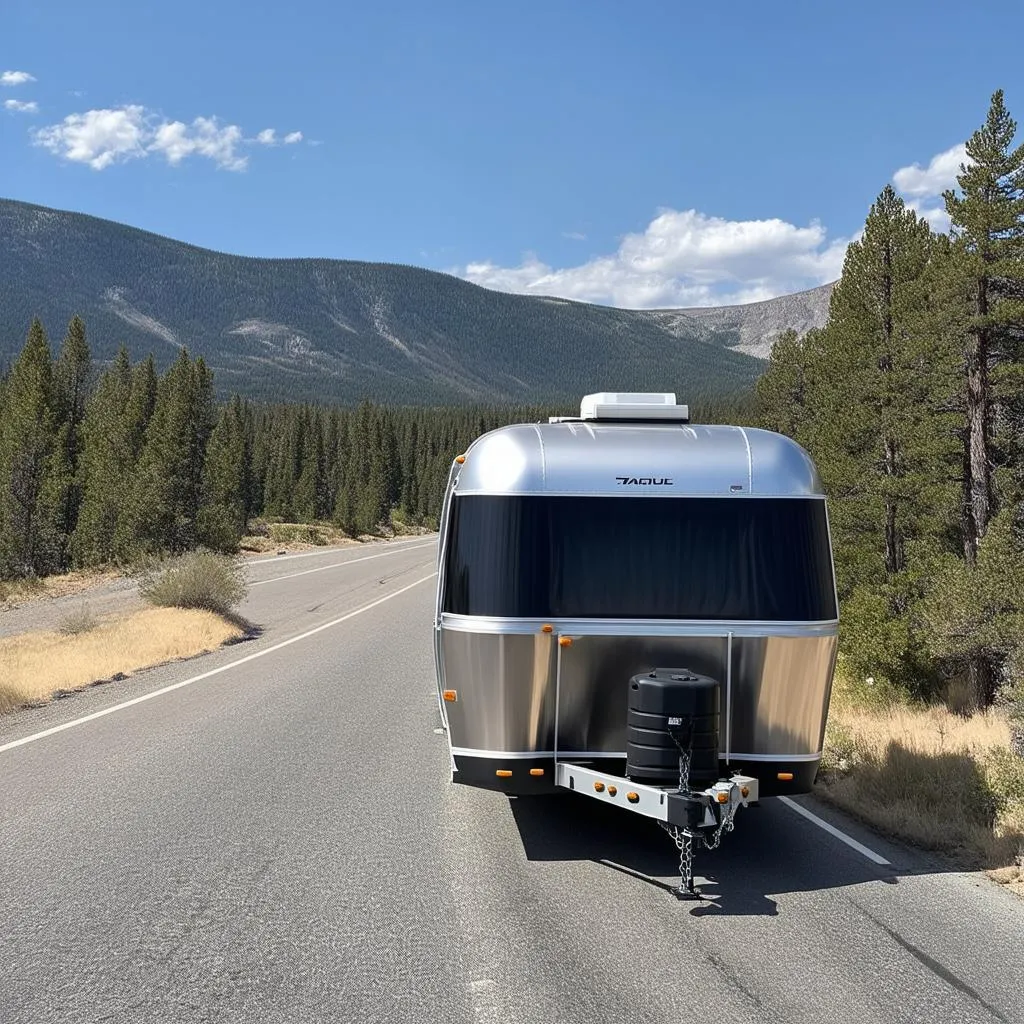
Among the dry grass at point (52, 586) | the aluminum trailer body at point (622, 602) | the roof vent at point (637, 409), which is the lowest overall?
the dry grass at point (52, 586)

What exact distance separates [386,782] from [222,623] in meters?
13.0

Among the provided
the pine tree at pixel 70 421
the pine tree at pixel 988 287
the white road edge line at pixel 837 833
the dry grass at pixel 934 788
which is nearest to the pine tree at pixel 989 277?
the pine tree at pixel 988 287

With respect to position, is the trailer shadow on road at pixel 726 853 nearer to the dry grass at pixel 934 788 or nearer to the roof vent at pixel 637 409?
the dry grass at pixel 934 788

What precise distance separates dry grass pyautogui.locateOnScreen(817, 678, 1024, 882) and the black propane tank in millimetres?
2123

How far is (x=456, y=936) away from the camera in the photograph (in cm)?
489

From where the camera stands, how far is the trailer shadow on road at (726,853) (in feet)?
19.1

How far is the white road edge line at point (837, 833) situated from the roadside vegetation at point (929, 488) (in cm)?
38

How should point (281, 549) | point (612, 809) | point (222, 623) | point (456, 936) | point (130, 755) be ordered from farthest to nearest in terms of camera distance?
point (281, 549) → point (222, 623) → point (130, 755) → point (612, 809) → point (456, 936)

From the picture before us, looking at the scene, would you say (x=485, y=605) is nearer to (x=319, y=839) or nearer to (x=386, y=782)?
(x=319, y=839)

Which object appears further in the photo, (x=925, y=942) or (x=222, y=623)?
(x=222, y=623)

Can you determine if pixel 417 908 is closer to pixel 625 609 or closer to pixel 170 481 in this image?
pixel 625 609

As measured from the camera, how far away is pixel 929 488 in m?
22.8

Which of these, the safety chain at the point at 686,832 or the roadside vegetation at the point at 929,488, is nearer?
the safety chain at the point at 686,832

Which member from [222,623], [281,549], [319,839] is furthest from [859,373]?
[281,549]
